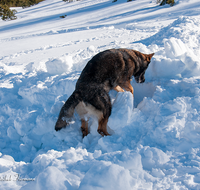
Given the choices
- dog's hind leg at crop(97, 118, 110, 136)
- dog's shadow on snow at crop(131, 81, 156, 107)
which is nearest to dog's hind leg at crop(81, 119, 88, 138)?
dog's hind leg at crop(97, 118, 110, 136)

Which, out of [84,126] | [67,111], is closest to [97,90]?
[67,111]

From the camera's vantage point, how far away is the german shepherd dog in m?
2.49

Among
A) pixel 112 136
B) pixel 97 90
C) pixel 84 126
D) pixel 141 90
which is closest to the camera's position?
pixel 112 136

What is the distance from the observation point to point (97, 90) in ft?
8.29

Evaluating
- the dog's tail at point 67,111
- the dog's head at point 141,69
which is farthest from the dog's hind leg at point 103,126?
the dog's head at point 141,69

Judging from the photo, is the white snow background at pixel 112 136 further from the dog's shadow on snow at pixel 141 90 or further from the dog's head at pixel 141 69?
the dog's head at pixel 141 69

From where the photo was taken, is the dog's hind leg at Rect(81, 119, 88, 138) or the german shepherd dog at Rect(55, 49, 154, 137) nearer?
the german shepherd dog at Rect(55, 49, 154, 137)

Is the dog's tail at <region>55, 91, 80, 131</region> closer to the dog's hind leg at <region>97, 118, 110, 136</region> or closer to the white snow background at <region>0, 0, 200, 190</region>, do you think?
the white snow background at <region>0, 0, 200, 190</region>

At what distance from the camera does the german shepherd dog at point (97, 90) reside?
8.17 ft

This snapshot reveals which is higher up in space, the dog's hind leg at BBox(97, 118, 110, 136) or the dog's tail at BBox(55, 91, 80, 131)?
the dog's tail at BBox(55, 91, 80, 131)

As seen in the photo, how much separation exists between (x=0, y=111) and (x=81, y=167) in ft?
10.3

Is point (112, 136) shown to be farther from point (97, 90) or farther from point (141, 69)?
point (141, 69)

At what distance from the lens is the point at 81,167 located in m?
1.56

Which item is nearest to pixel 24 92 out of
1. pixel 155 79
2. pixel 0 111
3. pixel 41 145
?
pixel 0 111
